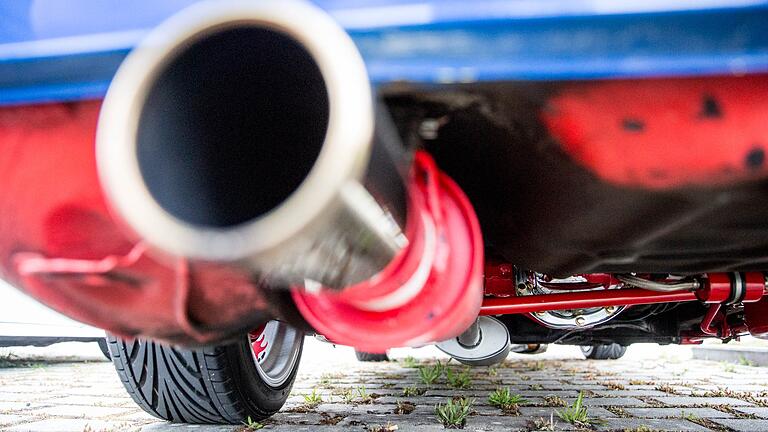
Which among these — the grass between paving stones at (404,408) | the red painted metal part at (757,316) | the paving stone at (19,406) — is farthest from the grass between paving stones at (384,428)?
the paving stone at (19,406)

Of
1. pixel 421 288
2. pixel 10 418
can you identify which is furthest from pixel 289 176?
pixel 10 418

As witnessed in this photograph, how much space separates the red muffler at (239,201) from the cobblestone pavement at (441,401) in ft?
3.26

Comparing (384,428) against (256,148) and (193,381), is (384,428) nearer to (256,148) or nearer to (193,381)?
(193,381)

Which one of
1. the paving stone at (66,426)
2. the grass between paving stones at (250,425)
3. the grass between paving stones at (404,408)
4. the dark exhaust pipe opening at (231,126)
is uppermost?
the dark exhaust pipe opening at (231,126)

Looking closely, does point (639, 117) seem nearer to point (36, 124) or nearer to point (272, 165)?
point (272, 165)

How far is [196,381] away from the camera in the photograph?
4.89 ft

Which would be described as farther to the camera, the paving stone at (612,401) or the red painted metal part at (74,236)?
the paving stone at (612,401)

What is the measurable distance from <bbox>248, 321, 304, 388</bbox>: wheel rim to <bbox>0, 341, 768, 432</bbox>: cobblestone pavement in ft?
0.44

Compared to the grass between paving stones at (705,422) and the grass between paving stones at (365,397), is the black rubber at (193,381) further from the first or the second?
the grass between paving stones at (705,422)

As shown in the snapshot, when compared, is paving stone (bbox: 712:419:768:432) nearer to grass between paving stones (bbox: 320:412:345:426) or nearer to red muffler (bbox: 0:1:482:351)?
grass between paving stones (bbox: 320:412:345:426)

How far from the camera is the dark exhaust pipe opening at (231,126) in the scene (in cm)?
47

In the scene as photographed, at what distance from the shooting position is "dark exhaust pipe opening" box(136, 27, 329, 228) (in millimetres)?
474

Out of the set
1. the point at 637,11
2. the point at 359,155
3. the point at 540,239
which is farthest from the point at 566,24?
the point at 540,239

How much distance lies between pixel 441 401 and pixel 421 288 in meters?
1.62
